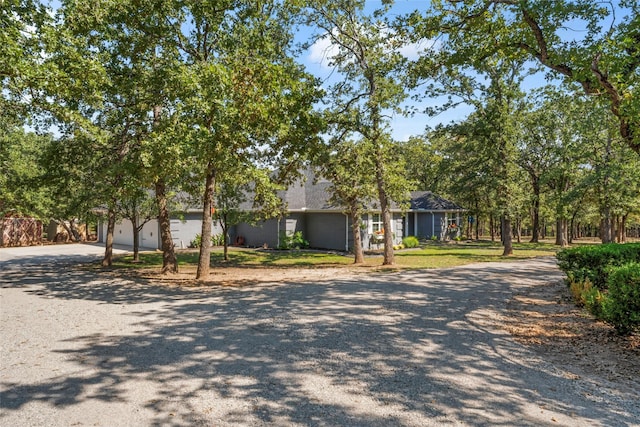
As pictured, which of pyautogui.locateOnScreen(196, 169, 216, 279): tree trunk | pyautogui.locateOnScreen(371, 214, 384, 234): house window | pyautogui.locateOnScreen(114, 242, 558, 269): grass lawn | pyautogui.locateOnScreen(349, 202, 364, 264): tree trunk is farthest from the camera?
pyautogui.locateOnScreen(371, 214, 384, 234): house window

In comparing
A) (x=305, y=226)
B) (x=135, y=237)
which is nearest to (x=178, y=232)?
(x=135, y=237)

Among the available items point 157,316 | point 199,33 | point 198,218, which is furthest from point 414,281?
point 198,218

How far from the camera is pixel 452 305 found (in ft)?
30.6

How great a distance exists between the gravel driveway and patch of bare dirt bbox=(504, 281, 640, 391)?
36 centimetres

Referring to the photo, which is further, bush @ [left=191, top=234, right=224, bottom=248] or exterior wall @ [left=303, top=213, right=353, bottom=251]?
bush @ [left=191, top=234, right=224, bottom=248]

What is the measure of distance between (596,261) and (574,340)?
3739mm

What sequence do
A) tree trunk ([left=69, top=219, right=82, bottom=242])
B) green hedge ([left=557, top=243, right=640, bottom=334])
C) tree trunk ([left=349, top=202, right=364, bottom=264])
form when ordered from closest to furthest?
green hedge ([left=557, top=243, right=640, bottom=334]), tree trunk ([left=349, top=202, right=364, bottom=264]), tree trunk ([left=69, top=219, right=82, bottom=242])

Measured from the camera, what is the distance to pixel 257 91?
10.9 metres

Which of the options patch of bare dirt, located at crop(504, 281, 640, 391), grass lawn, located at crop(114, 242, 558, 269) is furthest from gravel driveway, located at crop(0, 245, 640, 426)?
grass lawn, located at crop(114, 242, 558, 269)

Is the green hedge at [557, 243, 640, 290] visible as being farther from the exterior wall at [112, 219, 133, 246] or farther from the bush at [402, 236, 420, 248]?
the exterior wall at [112, 219, 133, 246]

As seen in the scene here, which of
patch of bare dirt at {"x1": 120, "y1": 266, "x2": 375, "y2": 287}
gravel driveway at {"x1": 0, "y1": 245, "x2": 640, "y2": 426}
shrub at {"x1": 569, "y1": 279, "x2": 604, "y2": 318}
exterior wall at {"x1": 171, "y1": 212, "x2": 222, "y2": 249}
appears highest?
exterior wall at {"x1": 171, "y1": 212, "x2": 222, "y2": 249}

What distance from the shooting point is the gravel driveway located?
4.25 meters

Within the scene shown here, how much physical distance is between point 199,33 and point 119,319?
30.4 feet

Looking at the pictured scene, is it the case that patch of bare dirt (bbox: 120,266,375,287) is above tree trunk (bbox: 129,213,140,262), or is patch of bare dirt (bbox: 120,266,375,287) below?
below
